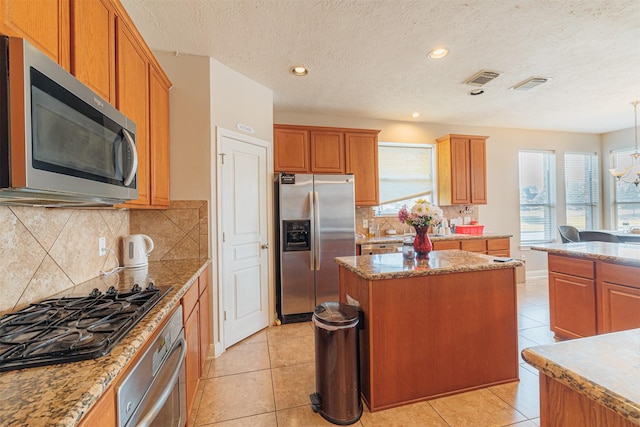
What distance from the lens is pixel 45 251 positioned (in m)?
1.43

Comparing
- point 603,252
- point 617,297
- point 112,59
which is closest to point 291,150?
point 112,59

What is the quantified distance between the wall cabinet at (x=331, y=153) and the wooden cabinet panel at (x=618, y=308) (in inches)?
99.7

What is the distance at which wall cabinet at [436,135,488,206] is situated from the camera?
4531mm

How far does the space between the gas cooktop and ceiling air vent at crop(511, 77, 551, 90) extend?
419cm

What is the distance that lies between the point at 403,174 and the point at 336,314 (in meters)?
3.47

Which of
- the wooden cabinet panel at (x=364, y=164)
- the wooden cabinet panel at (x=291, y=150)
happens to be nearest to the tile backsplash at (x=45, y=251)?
the wooden cabinet panel at (x=291, y=150)

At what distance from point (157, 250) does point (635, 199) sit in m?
7.98

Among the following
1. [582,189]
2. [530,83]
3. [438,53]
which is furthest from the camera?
[582,189]

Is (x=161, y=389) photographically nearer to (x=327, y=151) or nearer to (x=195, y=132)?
(x=195, y=132)

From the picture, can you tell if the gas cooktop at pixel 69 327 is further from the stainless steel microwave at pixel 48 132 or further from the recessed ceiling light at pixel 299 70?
the recessed ceiling light at pixel 299 70

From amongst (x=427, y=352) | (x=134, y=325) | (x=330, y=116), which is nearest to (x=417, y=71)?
(x=330, y=116)

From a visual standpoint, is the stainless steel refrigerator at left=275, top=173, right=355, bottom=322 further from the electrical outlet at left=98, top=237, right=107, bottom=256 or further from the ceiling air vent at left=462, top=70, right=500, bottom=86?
the ceiling air vent at left=462, top=70, right=500, bottom=86

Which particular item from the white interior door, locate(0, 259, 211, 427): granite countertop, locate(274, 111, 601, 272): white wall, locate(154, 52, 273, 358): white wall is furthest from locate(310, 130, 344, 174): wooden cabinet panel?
locate(0, 259, 211, 427): granite countertop

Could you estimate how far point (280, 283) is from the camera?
3381 mm
